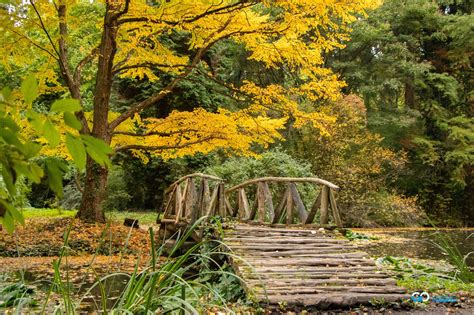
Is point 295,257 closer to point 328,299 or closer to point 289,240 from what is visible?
point 289,240

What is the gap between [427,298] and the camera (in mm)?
5535

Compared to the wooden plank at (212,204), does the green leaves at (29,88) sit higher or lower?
higher

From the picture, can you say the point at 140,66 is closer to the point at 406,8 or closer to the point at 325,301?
the point at 325,301

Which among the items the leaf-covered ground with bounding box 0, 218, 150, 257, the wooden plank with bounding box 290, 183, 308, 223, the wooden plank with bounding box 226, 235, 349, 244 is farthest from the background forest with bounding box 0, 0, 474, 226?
the wooden plank with bounding box 226, 235, 349, 244

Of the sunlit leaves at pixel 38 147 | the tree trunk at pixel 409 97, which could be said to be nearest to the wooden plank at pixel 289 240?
the sunlit leaves at pixel 38 147

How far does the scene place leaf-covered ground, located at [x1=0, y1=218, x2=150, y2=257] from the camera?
1002cm

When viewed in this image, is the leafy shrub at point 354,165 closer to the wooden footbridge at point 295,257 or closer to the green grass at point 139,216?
the green grass at point 139,216

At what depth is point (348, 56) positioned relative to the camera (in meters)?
23.8

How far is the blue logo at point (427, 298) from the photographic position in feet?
17.5

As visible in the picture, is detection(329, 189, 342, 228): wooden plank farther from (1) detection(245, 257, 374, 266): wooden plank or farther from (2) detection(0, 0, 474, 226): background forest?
(2) detection(0, 0, 474, 226): background forest

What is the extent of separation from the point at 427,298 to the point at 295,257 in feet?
6.05

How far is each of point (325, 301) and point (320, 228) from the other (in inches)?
126

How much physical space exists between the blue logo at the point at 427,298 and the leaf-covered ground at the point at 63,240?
18.5ft

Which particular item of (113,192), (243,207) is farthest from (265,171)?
(113,192)
